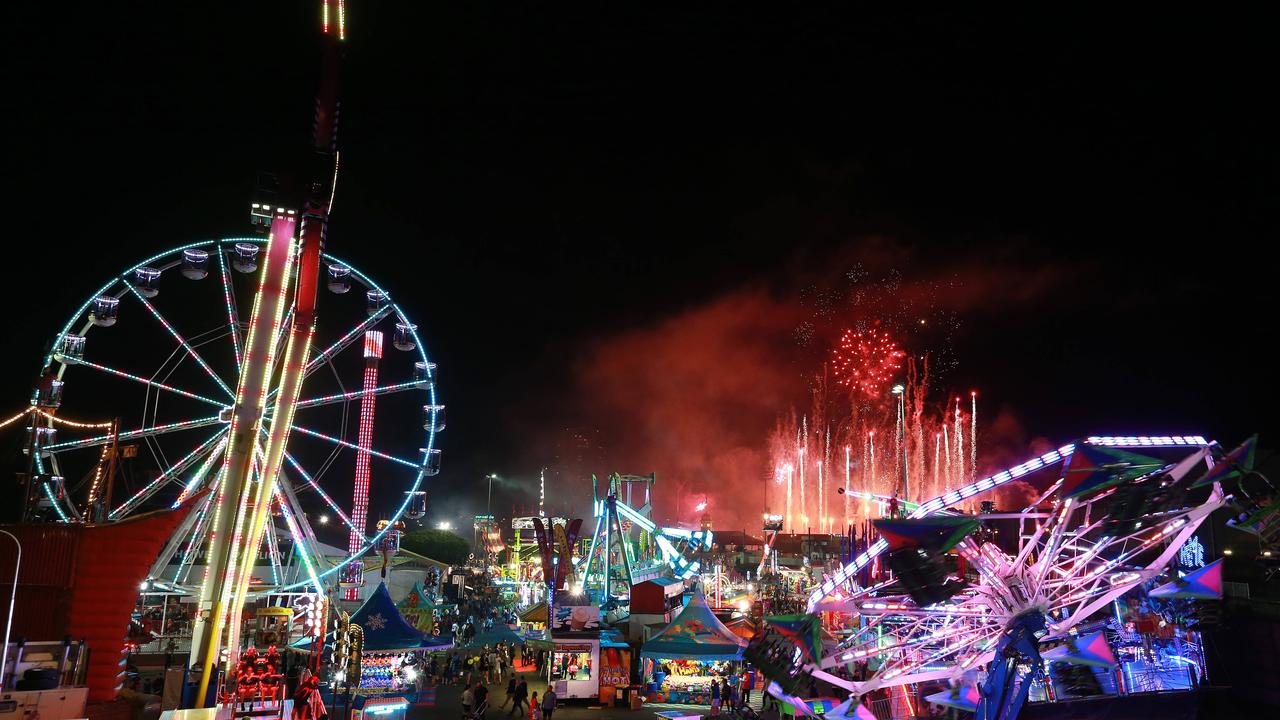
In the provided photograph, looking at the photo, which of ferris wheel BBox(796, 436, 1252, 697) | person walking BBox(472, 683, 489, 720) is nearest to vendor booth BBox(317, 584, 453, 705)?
person walking BBox(472, 683, 489, 720)

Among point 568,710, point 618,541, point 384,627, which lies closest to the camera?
point 384,627

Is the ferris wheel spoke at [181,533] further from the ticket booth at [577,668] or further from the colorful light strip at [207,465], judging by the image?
the ticket booth at [577,668]

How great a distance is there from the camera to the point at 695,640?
22406 mm

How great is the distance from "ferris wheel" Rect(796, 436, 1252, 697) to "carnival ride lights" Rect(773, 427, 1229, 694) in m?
0.02

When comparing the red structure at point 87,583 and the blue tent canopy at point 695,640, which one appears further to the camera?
the blue tent canopy at point 695,640

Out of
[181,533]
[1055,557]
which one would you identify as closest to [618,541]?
[181,533]

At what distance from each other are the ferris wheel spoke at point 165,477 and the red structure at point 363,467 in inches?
231

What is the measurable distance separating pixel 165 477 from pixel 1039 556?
24507 millimetres

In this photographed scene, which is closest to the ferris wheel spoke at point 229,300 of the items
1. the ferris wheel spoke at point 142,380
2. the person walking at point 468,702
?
the ferris wheel spoke at point 142,380

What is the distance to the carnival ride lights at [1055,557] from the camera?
13203mm

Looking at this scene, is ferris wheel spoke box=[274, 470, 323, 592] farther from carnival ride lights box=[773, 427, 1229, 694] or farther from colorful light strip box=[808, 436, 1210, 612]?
carnival ride lights box=[773, 427, 1229, 694]

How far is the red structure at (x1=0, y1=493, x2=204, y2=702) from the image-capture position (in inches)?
619

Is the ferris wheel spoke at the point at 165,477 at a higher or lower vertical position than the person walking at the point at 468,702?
higher

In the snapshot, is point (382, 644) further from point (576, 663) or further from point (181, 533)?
point (181, 533)
